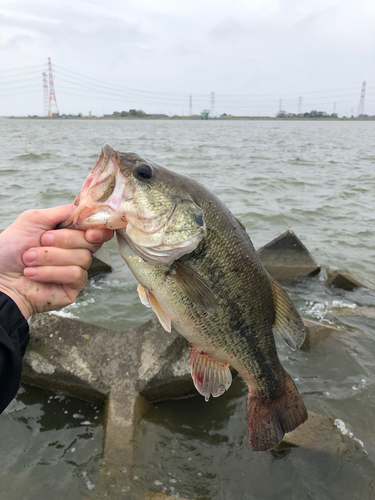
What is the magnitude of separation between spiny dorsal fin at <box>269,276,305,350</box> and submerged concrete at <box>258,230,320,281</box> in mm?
4706

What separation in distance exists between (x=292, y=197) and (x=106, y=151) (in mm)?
13511

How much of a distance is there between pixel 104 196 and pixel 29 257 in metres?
0.58

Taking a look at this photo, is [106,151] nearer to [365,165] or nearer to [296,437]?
[296,437]

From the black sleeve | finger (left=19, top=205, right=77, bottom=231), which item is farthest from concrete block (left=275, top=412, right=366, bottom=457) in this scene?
finger (left=19, top=205, right=77, bottom=231)

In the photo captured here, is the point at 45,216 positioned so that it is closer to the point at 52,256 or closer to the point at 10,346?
the point at 52,256

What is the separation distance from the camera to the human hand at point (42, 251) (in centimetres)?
203

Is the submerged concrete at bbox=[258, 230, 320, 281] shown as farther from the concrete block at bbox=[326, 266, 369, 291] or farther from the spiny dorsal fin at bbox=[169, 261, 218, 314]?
the spiny dorsal fin at bbox=[169, 261, 218, 314]

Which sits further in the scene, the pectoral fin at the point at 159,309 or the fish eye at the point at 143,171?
the pectoral fin at the point at 159,309

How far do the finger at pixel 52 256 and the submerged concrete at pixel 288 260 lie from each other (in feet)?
18.6

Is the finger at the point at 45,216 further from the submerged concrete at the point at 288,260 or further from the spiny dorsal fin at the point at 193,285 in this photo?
the submerged concrete at the point at 288,260

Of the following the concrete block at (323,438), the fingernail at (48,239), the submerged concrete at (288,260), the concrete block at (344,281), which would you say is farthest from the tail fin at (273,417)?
the concrete block at (344,281)

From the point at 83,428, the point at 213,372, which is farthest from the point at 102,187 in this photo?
the point at 83,428

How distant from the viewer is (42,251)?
79.6 inches

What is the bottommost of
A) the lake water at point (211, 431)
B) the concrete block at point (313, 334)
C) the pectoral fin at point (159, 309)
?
the lake water at point (211, 431)
